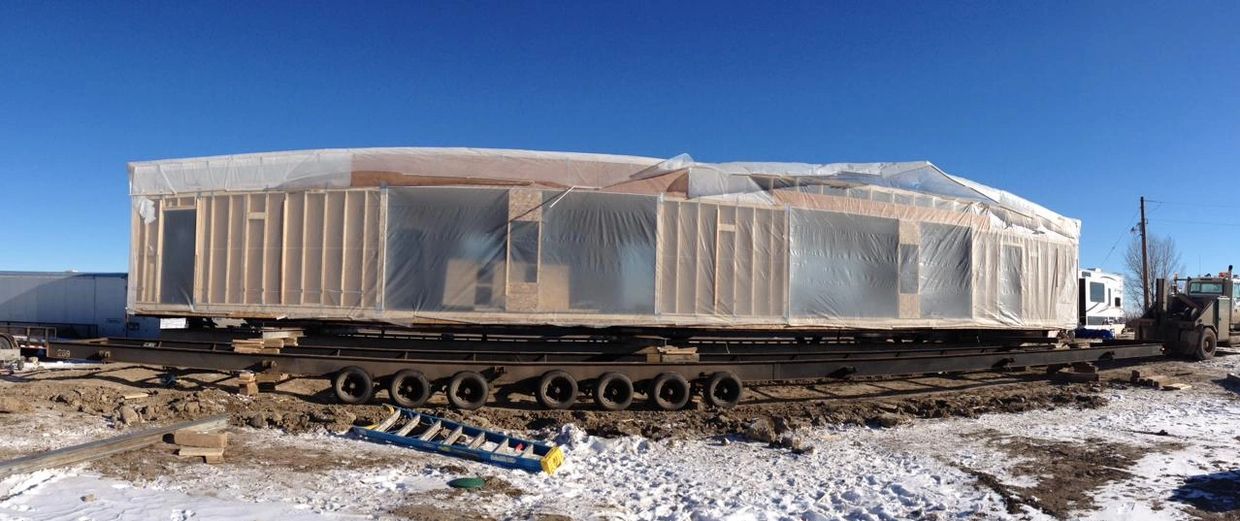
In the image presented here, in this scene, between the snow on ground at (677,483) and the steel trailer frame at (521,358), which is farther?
the steel trailer frame at (521,358)

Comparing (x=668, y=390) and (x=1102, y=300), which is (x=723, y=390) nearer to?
(x=668, y=390)

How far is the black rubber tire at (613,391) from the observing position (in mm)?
9117

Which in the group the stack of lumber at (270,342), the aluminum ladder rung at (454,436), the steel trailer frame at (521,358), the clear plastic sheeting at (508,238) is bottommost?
the aluminum ladder rung at (454,436)

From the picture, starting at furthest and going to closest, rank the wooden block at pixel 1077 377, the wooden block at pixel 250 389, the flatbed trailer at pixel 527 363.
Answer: the wooden block at pixel 1077 377 < the wooden block at pixel 250 389 < the flatbed trailer at pixel 527 363

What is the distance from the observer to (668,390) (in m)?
9.41

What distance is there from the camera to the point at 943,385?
12.3 meters

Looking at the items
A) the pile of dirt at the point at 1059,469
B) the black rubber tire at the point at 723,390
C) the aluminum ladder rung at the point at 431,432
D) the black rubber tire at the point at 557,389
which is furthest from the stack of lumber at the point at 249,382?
the pile of dirt at the point at 1059,469

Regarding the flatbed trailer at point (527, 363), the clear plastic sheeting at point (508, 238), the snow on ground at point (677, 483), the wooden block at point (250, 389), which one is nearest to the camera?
the snow on ground at point (677, 483)

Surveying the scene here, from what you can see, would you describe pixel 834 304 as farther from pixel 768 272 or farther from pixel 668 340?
pixel 668 340

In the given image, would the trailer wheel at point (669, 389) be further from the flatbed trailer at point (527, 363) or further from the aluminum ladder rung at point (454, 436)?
the aluminum ladder rung at point (454, 436)

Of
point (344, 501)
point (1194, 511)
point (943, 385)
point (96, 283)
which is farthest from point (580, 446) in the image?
point (96, 283)

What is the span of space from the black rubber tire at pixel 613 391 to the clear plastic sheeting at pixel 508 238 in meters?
0.94

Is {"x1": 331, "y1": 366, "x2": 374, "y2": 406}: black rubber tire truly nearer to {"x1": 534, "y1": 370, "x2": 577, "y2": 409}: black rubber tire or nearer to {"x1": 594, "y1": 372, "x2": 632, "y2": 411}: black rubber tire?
{"x1": 534, "y1": 370, "x2": 577, "y2": 409}: black rubber tire

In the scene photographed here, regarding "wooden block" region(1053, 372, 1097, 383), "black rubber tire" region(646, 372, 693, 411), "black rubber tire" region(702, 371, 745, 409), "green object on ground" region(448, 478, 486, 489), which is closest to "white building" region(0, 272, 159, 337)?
"black rubber tire" region(646, 372, 693, 411)
